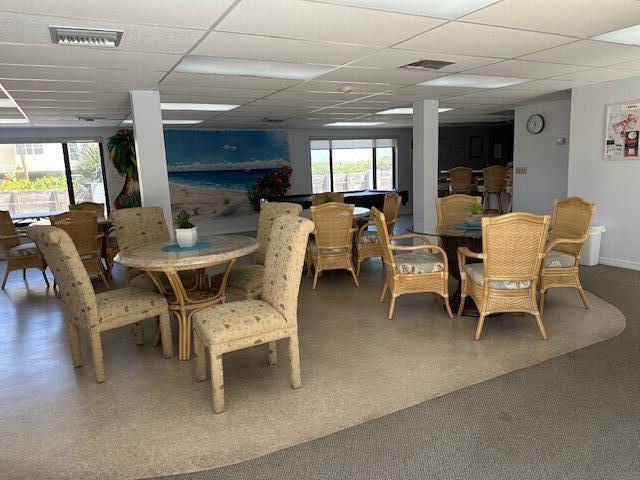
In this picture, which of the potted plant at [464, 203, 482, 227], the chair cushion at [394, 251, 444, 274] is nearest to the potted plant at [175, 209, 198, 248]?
the chair cushion at [394, 251, 444, 274]

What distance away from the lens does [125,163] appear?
28.6 ft

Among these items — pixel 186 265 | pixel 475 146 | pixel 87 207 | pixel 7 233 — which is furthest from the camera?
pixel 475 146

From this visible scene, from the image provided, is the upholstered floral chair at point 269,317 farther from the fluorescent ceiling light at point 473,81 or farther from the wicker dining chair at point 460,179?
the wicker dining chair at point 460,179

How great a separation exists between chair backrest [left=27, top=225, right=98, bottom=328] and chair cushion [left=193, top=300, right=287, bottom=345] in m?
0.73

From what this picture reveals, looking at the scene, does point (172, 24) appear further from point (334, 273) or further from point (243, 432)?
point (334, 273)

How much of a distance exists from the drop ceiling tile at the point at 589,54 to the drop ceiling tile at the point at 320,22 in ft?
4.88

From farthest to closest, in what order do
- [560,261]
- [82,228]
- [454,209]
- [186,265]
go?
1. [82,228]
2. [454,209]
3. [560,261]
4. [186,265]

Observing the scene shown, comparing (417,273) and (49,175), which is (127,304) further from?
(49,175)

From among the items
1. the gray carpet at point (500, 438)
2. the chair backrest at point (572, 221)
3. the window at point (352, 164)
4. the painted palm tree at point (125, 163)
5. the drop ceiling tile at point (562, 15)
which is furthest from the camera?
the window at point (352, 164)

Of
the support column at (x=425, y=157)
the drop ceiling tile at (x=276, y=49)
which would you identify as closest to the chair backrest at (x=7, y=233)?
the drop ceiling tile at (x=276, y=49)

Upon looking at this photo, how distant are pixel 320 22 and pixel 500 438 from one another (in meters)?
2.58

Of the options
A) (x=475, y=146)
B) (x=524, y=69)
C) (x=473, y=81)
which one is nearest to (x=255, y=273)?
(x=524, y=69)

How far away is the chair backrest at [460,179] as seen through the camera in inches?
375

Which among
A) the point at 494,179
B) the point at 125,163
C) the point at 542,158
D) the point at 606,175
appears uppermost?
the point at 125,163
